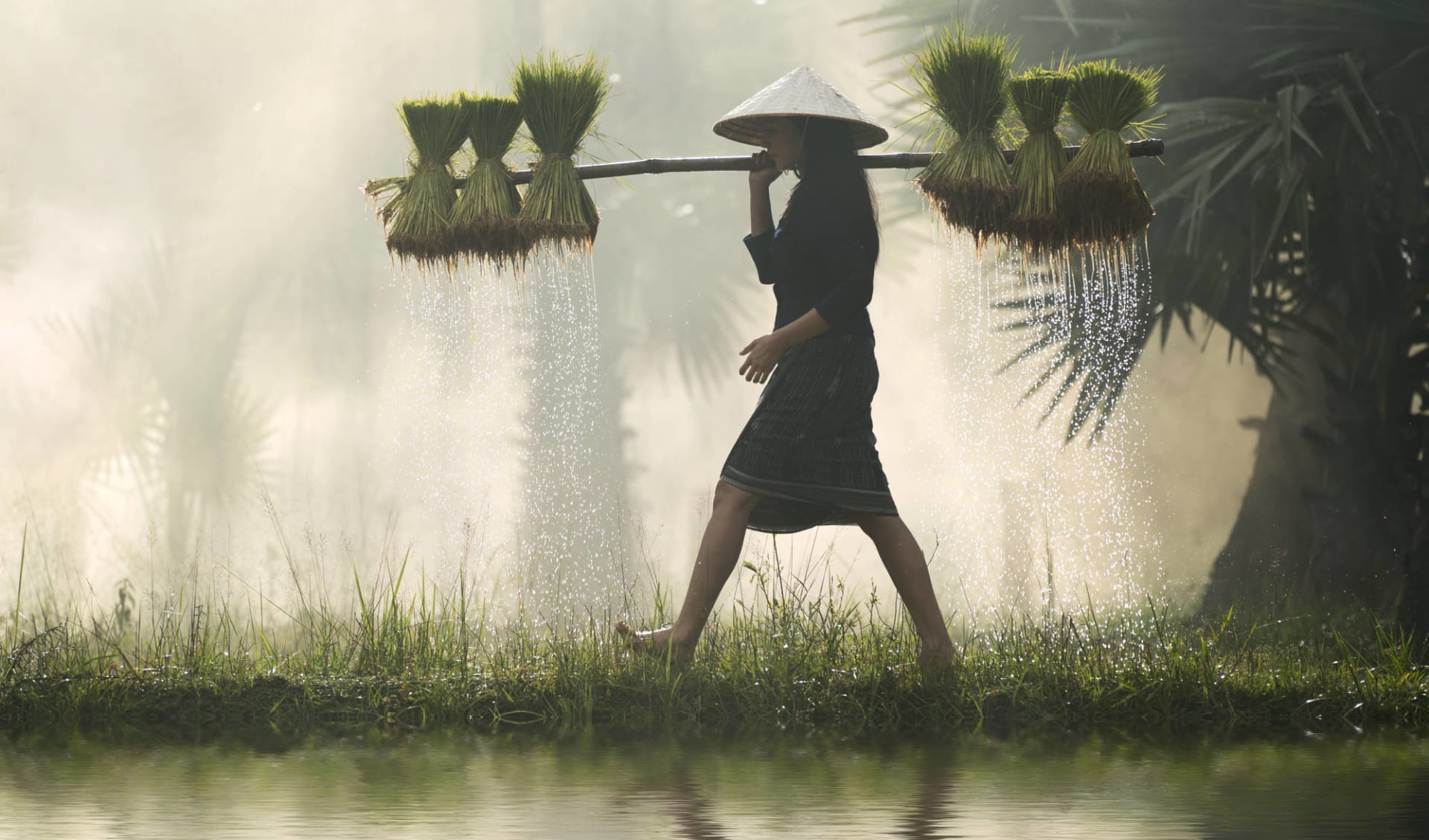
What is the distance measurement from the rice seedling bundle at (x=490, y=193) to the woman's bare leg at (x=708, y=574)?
4.44 ft

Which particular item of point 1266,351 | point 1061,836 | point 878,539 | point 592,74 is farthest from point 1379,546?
point 1061,836

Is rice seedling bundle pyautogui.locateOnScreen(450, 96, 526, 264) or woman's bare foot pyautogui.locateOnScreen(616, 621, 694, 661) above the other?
rice seedling bundle pyautogui.locateOnScreen(450, 96, 526, 264)

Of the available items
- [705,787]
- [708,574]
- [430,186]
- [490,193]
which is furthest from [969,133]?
[705,787]

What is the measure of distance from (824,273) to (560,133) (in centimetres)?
125

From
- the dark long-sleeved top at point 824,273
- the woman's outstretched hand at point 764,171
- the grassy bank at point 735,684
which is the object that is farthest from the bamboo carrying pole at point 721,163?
the grassy bank at point 735,684

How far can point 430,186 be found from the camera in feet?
16.8

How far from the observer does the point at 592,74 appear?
16.7 ft

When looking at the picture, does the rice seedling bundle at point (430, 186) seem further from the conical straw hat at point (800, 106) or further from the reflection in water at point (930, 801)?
the reflection in water at point (930, 801)

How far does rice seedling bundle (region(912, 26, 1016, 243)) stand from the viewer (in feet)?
16.0

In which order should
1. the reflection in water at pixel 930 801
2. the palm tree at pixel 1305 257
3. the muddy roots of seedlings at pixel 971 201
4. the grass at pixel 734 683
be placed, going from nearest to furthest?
the reflection in water at pixel 930 801 < the grass at pixel 734 683 < the muddy roots of seedlings at pixel 971 201 < the palm tree at pixel 1305 257

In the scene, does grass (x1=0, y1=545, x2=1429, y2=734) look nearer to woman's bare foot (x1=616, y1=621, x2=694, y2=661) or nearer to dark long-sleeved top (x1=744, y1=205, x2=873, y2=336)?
woman's bare foot (x1=616, y1=621, x2=694, y2=661)

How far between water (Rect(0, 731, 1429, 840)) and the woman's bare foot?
0.59 metres

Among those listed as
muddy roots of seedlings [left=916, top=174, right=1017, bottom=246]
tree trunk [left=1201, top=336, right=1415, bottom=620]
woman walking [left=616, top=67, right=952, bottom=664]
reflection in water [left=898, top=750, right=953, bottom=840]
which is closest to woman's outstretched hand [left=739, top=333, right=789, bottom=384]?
woman walking [left=616, top=67, right=952, bottom=664]

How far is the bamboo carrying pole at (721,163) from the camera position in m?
4.73
